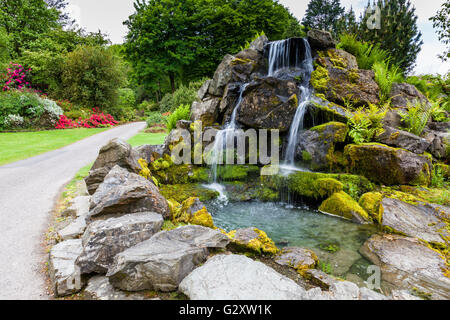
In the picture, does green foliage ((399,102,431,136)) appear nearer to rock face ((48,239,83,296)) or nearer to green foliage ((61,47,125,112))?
rock face ((48,239,83,296))

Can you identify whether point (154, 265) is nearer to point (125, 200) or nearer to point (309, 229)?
point (125, 200)

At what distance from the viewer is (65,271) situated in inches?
90.4

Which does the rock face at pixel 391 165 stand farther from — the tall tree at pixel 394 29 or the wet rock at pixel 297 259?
the tall tree at pixel 394 29

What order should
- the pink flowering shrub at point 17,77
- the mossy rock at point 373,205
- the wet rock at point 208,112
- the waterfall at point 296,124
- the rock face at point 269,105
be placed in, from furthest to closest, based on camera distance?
the pink flowering shrub at point 17,77, the wet rock at point 208,112, the rock face at point 269,105, the waterfall at point 296,124, the mossy rock at point 373,205

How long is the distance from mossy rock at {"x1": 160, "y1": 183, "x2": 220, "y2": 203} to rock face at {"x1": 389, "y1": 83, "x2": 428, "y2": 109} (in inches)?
284

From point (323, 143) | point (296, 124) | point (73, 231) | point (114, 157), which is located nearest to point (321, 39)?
point (296, 124)

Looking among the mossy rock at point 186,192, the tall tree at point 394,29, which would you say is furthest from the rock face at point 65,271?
the tall tree at point 394,29

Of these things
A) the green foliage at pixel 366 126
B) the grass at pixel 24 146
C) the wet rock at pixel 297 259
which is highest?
the green foliage at pixel 366 126

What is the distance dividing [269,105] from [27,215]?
6.87m

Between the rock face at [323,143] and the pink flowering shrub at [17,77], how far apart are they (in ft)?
69.1

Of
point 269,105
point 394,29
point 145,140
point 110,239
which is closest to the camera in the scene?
point 110,239

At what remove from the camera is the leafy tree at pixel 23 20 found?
2102 centimetres

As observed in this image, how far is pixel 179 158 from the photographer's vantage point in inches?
302
